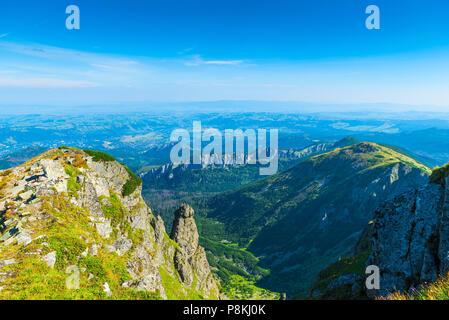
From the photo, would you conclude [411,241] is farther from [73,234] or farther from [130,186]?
[130,186]

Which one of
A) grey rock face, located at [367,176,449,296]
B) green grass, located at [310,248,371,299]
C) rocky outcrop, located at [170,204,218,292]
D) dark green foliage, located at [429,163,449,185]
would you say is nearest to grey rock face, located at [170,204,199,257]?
rocky outcrop, located at [170,204,218,292]

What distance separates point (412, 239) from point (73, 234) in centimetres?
3766

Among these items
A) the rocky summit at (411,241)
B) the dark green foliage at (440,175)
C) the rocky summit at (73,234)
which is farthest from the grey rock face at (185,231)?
the dark green foliage at (440,175)

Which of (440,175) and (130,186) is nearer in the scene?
(440,175)

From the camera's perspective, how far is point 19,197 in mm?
32812

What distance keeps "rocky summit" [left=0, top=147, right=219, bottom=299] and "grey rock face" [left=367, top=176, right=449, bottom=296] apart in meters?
24.3

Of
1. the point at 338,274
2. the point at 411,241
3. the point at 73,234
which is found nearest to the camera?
the point at 411,241

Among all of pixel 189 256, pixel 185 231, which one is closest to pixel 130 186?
pixel 189 256

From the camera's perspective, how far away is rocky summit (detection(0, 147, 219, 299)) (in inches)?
783

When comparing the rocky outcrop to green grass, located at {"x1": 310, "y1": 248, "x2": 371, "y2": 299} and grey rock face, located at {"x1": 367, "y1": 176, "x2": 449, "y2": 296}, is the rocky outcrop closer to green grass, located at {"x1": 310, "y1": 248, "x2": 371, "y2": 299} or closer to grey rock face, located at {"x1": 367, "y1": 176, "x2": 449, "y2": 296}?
green grass, located at {"x1": 310, "y1": 248, "x2": 371, "y2": 299}

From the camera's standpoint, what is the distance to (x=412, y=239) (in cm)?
2130

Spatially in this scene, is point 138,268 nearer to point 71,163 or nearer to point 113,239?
point 113,239

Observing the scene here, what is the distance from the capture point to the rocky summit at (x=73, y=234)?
783 inches
